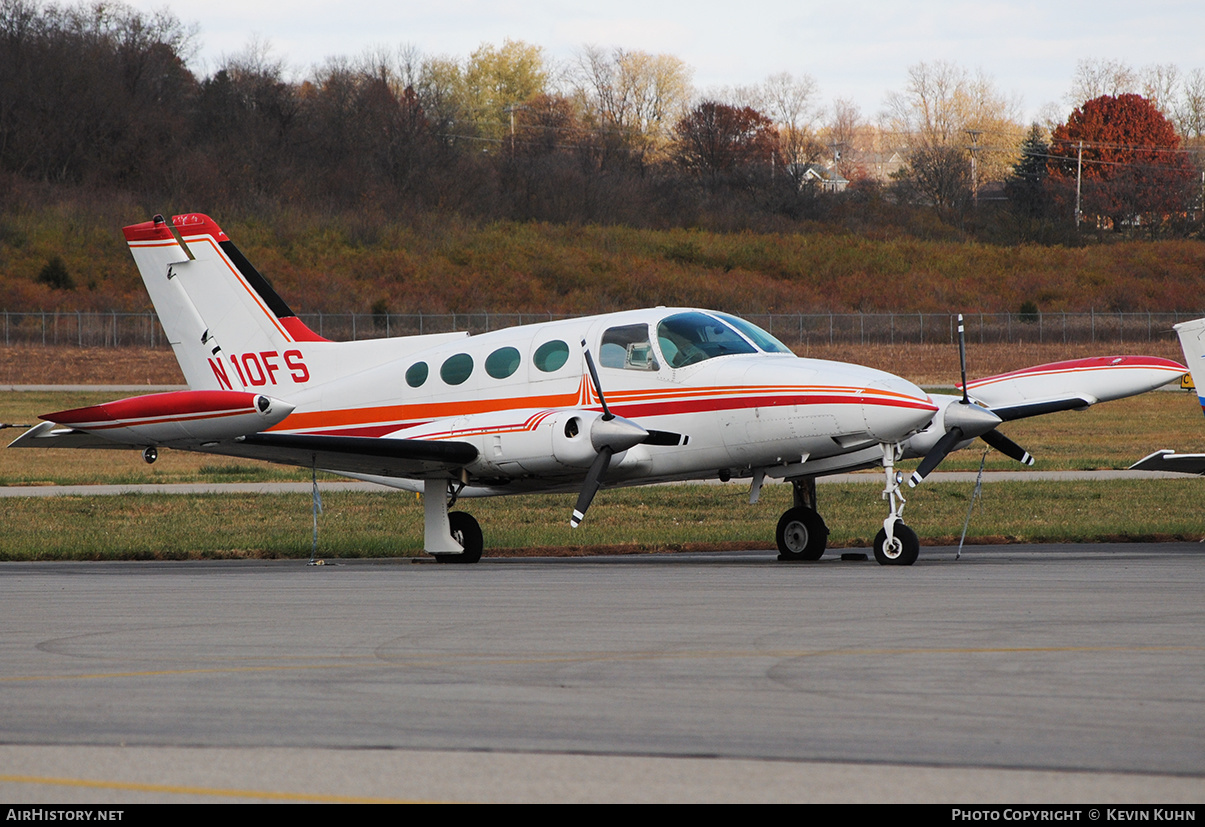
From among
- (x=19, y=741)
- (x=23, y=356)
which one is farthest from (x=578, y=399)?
(x=23, y=356)

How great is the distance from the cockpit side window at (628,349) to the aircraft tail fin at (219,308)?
5.49 metres

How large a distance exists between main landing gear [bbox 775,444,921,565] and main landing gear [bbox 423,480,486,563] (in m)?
4.16

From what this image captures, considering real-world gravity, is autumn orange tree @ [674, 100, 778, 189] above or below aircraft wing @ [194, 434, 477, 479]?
above

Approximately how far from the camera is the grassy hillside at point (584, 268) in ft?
252

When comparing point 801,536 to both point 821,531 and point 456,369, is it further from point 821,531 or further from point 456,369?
point 456,369

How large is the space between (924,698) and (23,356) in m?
65.2

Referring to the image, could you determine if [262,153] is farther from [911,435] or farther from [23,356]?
[911,435]

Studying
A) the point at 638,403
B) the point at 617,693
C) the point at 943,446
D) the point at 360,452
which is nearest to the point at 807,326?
the point at 638,403

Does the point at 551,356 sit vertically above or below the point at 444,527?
above

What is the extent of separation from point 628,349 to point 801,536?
323cm

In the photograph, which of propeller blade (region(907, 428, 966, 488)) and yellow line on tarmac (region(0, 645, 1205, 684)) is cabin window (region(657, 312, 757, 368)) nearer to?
propeller blade (region(907, 428, 966, 488))

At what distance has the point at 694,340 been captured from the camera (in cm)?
1575

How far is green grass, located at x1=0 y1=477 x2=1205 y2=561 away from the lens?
1894 centimetres

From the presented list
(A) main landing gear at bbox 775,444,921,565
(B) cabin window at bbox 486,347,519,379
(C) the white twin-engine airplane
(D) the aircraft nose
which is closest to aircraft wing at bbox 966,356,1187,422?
(C) the white twin-engine airplane
